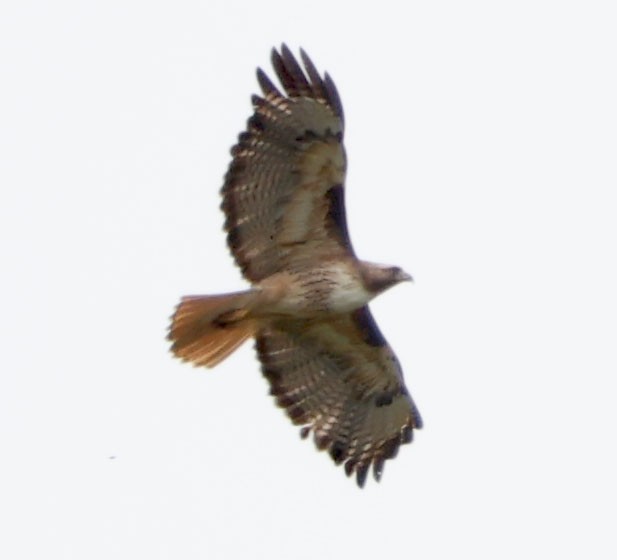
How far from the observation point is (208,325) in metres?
15.1

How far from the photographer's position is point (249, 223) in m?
15.2

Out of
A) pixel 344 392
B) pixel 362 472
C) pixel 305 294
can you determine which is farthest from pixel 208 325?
pixel 362 472

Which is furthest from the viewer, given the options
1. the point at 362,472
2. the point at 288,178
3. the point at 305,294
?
the point at 362,472

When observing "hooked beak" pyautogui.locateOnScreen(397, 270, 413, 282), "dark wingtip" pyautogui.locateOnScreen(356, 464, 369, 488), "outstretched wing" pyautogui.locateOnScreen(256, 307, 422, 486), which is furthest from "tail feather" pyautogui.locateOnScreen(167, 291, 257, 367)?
"dark wingtip" pyautogui.locateOnScreen(356, 464, 369, 488)

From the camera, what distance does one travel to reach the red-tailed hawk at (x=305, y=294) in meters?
14.9

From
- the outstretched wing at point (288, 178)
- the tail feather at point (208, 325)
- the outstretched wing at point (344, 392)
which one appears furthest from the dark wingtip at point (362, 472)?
the outstretched wing at point (288, 178)

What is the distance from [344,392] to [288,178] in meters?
1.65

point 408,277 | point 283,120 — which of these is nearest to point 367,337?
point 408,277

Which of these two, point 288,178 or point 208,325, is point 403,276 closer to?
point 288,178

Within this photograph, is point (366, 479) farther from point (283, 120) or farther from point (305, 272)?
point (283, 120)

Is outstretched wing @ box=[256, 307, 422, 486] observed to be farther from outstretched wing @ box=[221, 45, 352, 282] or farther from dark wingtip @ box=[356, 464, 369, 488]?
outstretched wing @ box=[221, 45, 352, 282]

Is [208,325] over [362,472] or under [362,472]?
over

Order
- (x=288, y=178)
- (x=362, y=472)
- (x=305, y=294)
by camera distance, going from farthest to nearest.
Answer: (x=362, y=472) < (x=305, y=294) < (x=288, y=178)

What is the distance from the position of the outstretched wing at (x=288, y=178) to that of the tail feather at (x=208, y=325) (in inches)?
11.1
